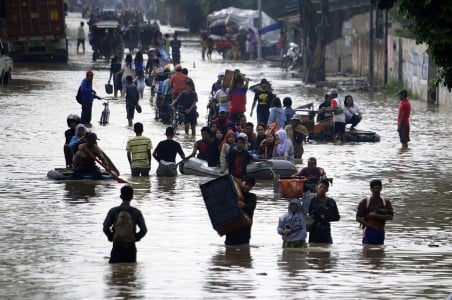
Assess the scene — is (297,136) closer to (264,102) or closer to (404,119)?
(404,119)

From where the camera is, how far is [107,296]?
14.4 meters

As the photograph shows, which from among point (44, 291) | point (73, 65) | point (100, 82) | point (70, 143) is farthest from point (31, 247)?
point (73, 65)

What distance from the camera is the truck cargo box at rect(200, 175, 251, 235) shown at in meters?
18.0

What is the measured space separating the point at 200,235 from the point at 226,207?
163 cm

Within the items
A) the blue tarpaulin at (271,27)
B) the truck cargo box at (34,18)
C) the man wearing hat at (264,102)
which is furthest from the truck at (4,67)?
the blue tarpaulin at (271,27)

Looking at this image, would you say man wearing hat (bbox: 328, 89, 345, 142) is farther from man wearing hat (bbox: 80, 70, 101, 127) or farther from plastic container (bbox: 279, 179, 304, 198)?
plastic container (bbox: 279, 179, 304, 198)

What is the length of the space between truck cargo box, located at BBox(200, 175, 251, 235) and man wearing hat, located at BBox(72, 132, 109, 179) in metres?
6.53

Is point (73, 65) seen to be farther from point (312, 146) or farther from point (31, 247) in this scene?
point (31, 247)

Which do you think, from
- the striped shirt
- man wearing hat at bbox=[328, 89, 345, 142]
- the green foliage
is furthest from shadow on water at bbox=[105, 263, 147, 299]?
the green foliage

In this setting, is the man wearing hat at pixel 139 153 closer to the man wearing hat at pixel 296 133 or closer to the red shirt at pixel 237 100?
the man wearing hat at pixel 296 133

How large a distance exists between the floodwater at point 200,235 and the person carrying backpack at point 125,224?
1.03 feet

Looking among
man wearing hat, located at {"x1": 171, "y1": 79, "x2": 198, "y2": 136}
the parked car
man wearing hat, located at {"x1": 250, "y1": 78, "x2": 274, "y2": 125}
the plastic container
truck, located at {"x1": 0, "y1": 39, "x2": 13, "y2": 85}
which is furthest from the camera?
the parked car

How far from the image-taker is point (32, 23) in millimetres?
59281

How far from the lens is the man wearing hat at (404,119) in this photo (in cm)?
3212
